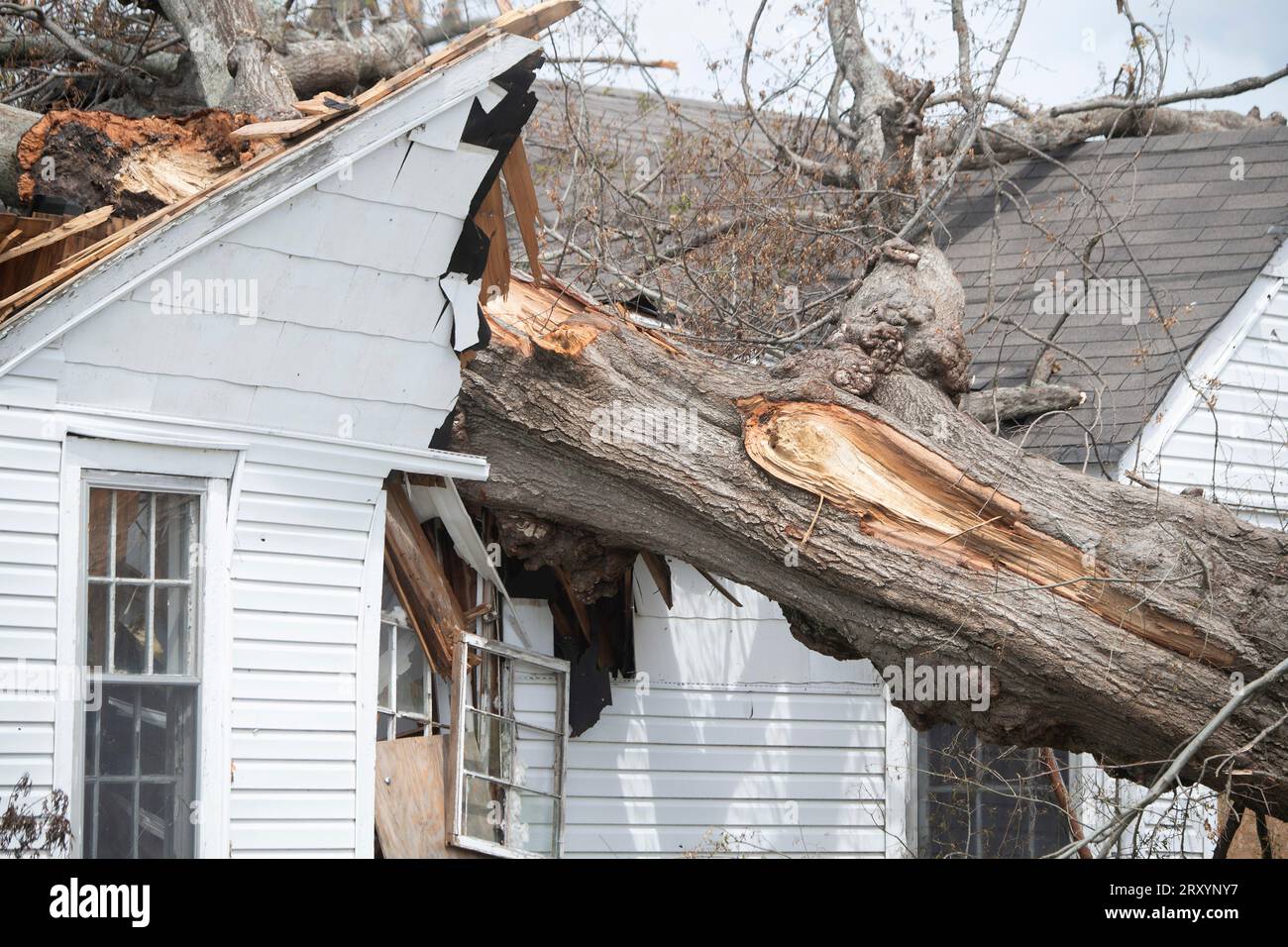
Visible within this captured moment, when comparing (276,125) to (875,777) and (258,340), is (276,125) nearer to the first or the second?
(258,340)

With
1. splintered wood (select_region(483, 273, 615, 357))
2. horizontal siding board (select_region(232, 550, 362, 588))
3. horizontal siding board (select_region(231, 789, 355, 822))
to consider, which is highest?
splintered wood (select_region(483, 273, 615, 357))

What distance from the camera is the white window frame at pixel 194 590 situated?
17.4 ft

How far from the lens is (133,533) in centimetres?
564

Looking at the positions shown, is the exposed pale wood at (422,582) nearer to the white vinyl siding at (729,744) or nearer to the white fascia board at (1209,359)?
the white vinyl siding at (729,744)

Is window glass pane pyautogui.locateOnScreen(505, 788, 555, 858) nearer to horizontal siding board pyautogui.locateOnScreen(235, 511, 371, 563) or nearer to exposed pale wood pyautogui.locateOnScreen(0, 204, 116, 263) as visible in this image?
horizontal siding board pyautogui.locateOnScreen(235, 511, 371, 563)

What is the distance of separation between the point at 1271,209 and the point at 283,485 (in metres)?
8.40

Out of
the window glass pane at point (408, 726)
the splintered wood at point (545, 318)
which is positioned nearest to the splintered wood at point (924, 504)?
the splintered wood at point (545, 318)

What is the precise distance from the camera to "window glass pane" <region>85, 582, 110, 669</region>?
18.0ft

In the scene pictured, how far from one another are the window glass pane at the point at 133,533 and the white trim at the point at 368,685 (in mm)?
1002

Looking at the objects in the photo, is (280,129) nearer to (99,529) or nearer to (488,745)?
(99,529)

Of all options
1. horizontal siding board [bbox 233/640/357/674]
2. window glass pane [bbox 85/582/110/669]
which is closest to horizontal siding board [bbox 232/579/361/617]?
horizontal siding board [bbox 233/640/357/674]

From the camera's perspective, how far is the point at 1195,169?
11719 millimetres

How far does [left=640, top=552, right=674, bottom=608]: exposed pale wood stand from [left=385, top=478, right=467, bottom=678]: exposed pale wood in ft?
5.85

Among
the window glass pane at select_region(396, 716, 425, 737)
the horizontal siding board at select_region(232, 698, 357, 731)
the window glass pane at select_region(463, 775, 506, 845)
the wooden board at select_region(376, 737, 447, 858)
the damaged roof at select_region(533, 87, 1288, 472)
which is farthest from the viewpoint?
the damaged roof at select_region(533, 87, 1288, 472)
